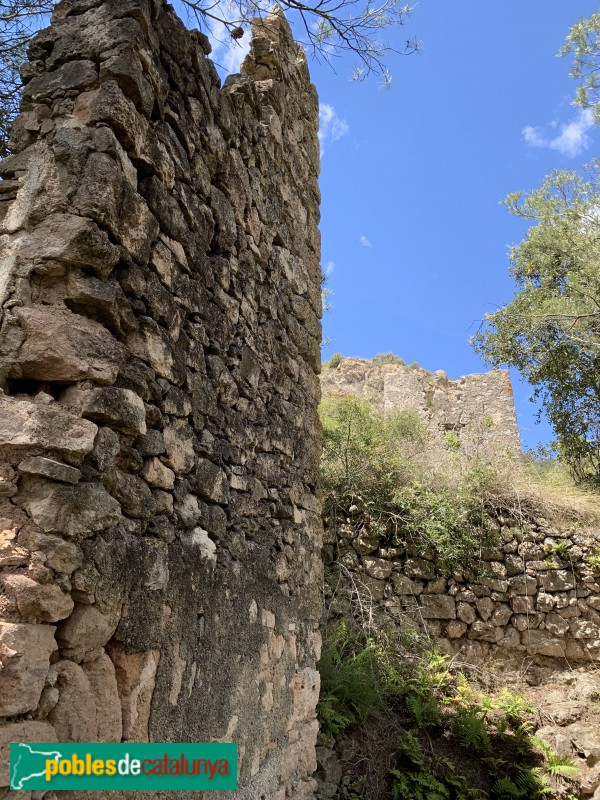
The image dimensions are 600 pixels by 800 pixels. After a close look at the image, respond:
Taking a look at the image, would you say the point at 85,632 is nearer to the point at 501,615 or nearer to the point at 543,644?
the point at 501,615

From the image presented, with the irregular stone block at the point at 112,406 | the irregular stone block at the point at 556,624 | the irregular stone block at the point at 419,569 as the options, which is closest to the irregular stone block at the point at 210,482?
the irregular stone block at the point at 112,406

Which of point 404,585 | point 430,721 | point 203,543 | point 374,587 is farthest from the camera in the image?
point 404,585

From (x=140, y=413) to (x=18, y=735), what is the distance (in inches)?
39.5

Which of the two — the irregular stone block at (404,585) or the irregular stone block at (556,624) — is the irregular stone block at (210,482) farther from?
the irregular stone block at (556,624)

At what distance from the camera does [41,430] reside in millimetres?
1783

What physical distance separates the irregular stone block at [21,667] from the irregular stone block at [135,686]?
1.08ft

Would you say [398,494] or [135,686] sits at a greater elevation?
[398,494]

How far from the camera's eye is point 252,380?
128 inches

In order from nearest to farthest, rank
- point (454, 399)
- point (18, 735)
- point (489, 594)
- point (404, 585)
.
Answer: point (18, 735) < point (404, 585) < point (489, 594) < point (454, 399)

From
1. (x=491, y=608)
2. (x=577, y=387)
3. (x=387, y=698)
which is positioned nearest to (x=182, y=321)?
(x=387, y=698)

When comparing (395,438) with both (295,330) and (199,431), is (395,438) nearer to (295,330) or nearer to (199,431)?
(295,330)

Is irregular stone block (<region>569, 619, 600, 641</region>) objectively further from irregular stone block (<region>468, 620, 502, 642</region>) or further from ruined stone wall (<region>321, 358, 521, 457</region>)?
ruined stone wall (<region>321, 358, 521, 457</region>)

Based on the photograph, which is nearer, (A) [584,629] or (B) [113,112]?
(B) [113,112]

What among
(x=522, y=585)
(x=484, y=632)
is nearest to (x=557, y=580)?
(x=522, y=585)
